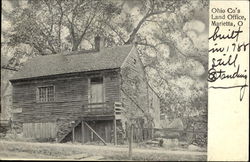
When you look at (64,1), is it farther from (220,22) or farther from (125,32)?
(220,22)

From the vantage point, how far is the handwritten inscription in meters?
6.45

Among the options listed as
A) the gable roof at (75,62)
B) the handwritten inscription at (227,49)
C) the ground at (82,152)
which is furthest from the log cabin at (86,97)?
the handwritten inscription at (227,49)

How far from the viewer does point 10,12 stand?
7520 millimetres

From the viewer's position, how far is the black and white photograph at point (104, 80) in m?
6.74

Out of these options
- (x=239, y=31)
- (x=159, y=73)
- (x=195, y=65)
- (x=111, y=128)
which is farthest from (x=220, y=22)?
(x=111, y=128)

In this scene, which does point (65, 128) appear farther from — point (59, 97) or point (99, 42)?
point (99, 42)

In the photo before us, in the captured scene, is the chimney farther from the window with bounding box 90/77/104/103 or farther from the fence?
the fence

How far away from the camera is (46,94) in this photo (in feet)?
24.5

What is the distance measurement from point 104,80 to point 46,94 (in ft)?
3.31

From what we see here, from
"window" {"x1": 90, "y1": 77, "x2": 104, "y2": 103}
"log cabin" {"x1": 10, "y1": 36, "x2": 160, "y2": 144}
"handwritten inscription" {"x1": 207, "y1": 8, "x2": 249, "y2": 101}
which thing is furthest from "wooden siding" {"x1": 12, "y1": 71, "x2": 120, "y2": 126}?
"handwritten inscription" {"x1": 207, "y1": 8, "x2": 249, "y2": 101}

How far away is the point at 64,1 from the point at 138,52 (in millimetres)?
1486

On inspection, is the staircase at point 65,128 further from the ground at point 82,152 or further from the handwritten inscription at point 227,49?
the handwritten inscription at point 227,49

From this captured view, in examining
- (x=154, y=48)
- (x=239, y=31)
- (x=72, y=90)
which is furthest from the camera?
(x=72, y=90)

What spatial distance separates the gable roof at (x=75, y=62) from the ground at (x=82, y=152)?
1155 millimetres
